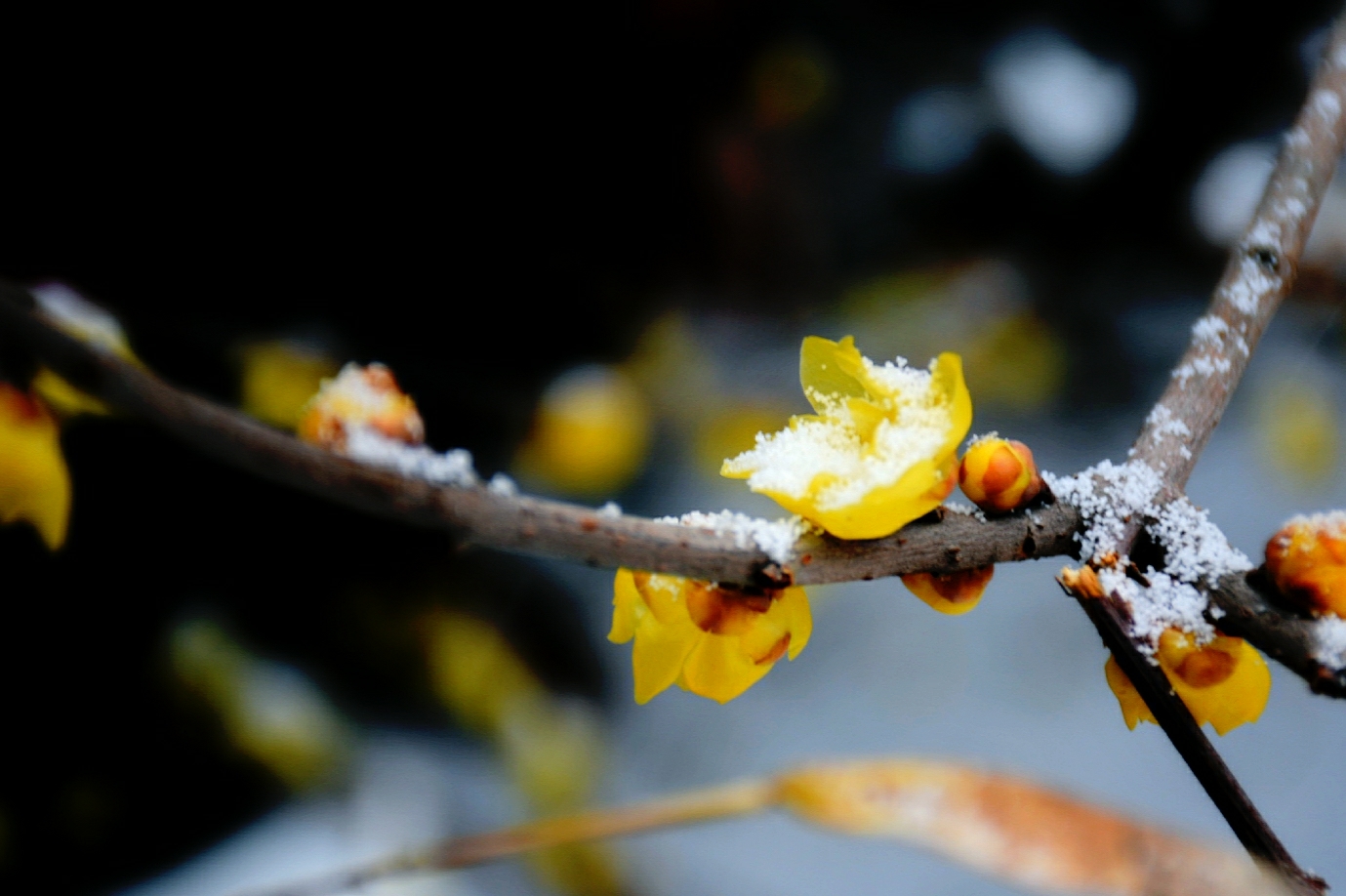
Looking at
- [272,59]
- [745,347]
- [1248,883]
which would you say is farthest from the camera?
[745,347]

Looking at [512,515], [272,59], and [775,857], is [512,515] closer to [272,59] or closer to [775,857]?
[272,59]

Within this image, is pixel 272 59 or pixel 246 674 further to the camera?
pixel 246 674

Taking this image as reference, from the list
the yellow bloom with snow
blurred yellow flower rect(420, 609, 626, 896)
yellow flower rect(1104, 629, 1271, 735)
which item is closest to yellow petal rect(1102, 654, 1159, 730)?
yellow flower rect(1104, 629, 1271, 735)

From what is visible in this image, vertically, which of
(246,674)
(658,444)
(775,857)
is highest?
(658,444)

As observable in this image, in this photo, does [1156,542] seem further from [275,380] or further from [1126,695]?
[275,380]

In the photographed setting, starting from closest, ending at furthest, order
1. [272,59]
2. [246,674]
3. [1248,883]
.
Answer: [1248,883]
[272,59]
[246,674]

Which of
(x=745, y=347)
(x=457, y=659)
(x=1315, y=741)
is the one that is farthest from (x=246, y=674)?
(x=1315, y=741)

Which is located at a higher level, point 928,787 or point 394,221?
point 394,221

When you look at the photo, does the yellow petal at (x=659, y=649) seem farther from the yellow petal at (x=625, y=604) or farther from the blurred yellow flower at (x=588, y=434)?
the blurred yellow flower at (x=588, y=434)
